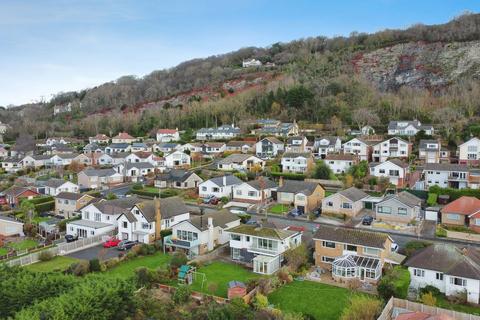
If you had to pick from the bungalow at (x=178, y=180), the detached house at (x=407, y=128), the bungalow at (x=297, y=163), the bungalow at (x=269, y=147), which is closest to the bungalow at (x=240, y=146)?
the bungalow at (x=269, y=147)

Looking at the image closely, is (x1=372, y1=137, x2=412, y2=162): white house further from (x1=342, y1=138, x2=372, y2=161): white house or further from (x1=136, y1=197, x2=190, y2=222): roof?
(x1=136, y1=197, x2=190, y2=222): roof

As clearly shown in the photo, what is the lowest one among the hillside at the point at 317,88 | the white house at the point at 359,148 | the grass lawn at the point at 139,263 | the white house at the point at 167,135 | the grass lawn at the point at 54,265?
the grass lawn at the point at 139,263

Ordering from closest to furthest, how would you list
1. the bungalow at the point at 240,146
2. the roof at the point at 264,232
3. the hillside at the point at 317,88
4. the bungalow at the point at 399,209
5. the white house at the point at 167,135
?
the roof at the point at 264,232 → the bungalow at the point at 399,209 → the bungalow at the point at 240,146 → the hillside at the point at 317,88 → the white house at the point at 167,135

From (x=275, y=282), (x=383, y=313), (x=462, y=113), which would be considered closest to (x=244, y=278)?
(x=275, y=282)

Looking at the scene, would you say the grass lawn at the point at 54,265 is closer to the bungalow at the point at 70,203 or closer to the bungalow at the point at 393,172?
the bungalow at the point at 70,203

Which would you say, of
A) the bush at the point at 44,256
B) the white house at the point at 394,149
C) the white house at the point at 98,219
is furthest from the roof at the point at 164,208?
the white house at the point at 394,149

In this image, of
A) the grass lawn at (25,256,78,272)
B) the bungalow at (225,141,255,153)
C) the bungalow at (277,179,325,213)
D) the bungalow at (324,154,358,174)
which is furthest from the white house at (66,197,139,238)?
the bungalow at (225,141,255,153)

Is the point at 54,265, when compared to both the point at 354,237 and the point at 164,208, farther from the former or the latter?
the point at 354,237

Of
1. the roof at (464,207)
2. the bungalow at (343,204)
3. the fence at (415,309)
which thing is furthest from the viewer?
the bungalow at (343,204)

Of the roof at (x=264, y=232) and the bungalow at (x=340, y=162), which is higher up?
the bungalow at (x=340, y=162)

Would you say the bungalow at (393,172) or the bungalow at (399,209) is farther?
the bungalow at (393,172)
